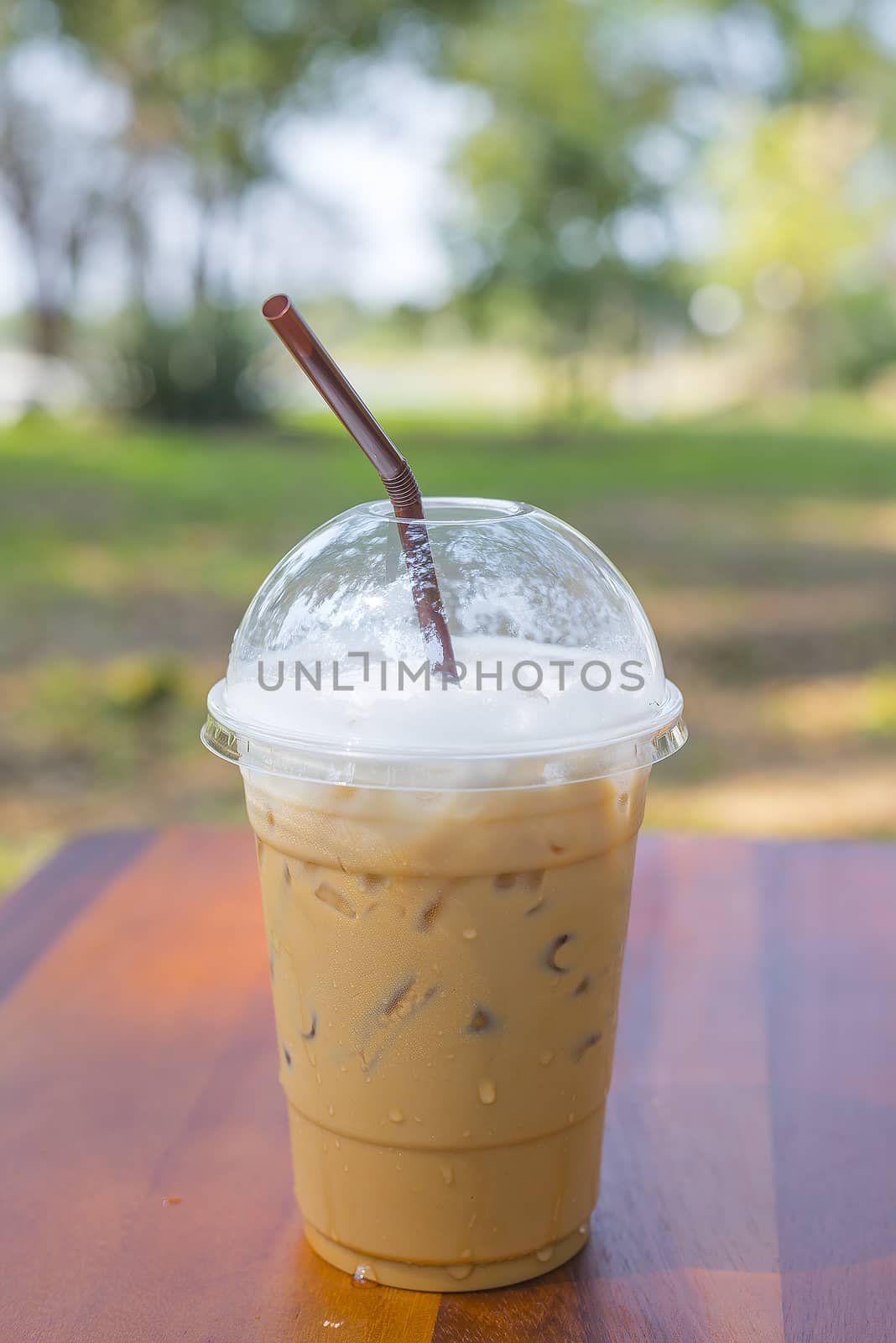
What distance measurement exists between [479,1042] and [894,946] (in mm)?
642

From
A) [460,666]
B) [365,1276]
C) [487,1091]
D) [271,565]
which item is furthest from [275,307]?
[271,565]

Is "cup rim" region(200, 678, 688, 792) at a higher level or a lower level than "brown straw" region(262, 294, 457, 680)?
lower

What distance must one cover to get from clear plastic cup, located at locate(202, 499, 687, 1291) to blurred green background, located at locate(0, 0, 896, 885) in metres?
2.49

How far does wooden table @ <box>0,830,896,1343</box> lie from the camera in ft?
2.77

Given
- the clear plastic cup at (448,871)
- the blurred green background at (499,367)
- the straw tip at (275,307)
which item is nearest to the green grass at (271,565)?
the blurred green background at (499,367)

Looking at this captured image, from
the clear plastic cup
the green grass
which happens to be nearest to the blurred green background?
the green grass

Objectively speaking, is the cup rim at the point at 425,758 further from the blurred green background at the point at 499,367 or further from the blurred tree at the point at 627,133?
the blurred tree at the point at 627,133

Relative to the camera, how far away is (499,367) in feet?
51.9

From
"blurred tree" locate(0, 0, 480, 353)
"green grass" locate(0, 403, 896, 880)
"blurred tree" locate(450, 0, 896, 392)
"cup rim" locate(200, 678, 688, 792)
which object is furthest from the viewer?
"blurred tree" locate(450, 0, 896, 392)

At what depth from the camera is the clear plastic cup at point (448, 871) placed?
0.85 meters

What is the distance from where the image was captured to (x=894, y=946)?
1357 millimetres

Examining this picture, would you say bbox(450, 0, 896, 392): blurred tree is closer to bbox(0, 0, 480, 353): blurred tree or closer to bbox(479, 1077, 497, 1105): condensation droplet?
bbox(0, 0, 480, 353): blurred tree

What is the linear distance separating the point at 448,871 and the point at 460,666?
0.13 m

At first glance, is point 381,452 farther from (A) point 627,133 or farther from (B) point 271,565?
(A) point 627,133
